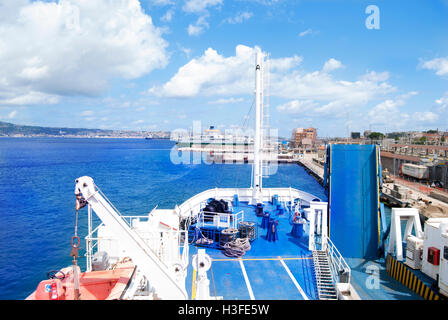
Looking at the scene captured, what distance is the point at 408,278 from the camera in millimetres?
8531

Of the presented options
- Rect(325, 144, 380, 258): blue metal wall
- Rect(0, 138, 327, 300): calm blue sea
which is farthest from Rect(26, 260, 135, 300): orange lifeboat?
Rect(0, 138, 327, 300): calm blue sea

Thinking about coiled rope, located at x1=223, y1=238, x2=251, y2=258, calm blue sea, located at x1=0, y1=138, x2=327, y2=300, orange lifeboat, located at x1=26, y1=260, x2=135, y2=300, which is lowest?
calm blue sea, located at x1=0, y1=138, x2=327, y2=300

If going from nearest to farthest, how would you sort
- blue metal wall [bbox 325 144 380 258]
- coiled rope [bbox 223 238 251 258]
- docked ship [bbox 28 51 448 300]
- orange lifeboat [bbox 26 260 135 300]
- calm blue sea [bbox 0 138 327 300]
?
docked ship [bbox 28 51 448 300], orange lifeboat [bbox 26 260 135 300], coiled rope [bbox 223 238 251 258], blue metal wall [bbox 325 144 380 258], calm blue sea [bbox 0 138 327 300]

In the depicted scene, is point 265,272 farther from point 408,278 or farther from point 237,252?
point 408,278

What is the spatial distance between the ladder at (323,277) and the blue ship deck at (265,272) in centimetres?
20

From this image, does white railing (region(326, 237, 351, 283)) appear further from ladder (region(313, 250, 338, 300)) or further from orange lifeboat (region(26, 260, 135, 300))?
orange lifeboat (region(26, 260, 135, 300))

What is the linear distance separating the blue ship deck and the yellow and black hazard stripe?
2.72 m

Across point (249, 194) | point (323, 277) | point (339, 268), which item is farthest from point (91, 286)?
point (249, 194)

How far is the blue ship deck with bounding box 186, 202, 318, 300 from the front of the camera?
25.5 ft

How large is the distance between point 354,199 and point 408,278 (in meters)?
3.09
